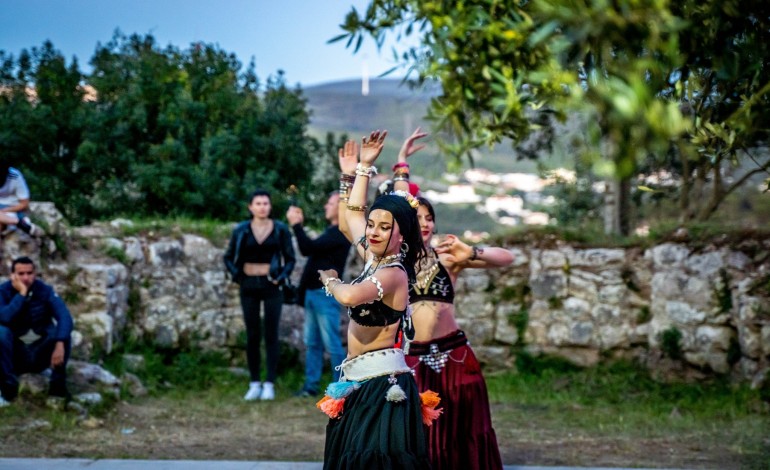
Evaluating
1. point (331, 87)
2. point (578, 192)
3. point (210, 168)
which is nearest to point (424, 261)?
point (210, 168)

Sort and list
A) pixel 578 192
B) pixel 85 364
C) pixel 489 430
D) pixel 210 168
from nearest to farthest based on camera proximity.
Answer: pixel 489 430 < pixel 85 364 < pixel 210 168 < pixel 578 192

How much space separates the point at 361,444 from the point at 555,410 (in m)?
5.34

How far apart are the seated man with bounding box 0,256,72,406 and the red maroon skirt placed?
11.9 feet

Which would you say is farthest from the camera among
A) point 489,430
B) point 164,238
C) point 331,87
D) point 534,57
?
point 331,87

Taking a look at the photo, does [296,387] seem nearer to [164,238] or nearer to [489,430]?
[164,238]

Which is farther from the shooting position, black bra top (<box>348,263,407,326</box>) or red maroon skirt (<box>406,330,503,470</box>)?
red maroon skirt (<box>406,330,503,470</box>)

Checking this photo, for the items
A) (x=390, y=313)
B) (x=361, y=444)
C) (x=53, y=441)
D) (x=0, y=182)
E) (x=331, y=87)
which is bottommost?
(x=53, y=441)

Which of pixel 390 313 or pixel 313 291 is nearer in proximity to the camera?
pixel 390 313

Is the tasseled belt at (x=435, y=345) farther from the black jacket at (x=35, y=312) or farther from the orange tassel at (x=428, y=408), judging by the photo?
Result: the black jacket at (x=35, y=312)

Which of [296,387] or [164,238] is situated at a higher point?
[164,238]

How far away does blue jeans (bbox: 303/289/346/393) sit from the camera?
9906 mm

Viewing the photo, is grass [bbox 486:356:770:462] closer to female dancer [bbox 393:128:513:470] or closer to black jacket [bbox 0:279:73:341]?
female dancer [bbox 393:128:513:470]

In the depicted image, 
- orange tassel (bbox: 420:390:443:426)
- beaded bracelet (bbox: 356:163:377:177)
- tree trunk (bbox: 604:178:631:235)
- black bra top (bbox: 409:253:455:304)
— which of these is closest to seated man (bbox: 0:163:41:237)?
→ black bra top (bbox: 409:253:455:304)

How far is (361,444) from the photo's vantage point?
4.75 metres
